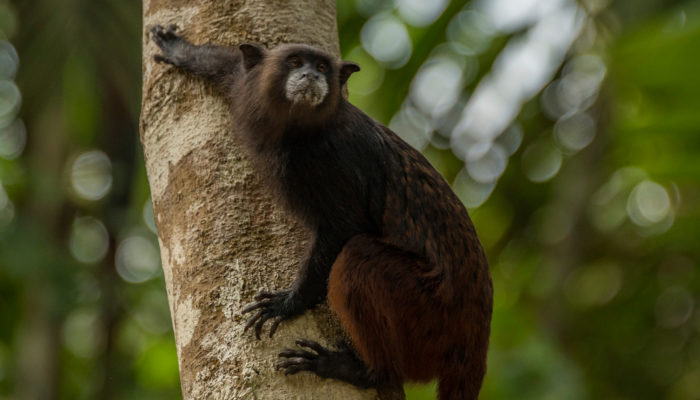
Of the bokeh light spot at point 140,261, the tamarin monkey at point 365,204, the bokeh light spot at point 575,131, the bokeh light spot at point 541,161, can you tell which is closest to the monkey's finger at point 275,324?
the tamarin monkey at point 365,204

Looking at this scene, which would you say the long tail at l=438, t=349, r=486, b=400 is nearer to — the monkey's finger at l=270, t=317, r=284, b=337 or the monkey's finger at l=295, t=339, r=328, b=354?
the monkey's finger at l=295, t=339, r=328, b=354

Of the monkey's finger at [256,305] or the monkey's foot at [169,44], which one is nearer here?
the monkey's finger at [256,305]

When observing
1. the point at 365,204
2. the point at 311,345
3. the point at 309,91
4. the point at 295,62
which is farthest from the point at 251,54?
the point at 311,345

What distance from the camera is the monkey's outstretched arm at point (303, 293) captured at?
8.14ft

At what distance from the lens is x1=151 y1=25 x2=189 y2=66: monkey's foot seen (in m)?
3.17

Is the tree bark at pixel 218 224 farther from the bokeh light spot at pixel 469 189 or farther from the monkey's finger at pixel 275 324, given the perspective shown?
the bokeh light spot at pixel 469 189

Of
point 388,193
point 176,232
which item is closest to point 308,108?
point 388,193

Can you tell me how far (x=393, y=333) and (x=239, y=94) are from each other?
4.09ft

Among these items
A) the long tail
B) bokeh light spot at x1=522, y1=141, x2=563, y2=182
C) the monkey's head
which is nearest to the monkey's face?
the monkey's head

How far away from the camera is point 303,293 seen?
8.82ft

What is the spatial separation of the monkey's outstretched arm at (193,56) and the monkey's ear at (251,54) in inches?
2.5

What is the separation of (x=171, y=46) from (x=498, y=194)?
5.83 metres

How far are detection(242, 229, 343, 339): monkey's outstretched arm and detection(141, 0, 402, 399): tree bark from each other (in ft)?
0.13

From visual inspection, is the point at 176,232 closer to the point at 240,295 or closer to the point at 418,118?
the point at 240,295
